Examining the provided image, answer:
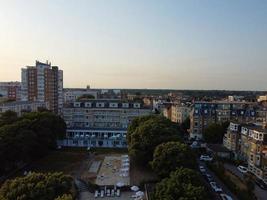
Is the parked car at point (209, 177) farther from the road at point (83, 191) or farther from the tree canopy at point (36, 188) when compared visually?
the tree canopy at point (36, 188)

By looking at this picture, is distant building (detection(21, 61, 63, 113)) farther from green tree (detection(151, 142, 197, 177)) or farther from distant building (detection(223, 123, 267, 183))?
green tree (detection(151, 142, 197, 177))

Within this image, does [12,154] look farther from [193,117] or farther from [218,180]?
[193,117]

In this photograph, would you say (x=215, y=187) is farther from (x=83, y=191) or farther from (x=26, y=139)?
(x=26, y=139)

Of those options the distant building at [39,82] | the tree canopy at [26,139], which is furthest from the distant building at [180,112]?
the tree canopy at [26,139]

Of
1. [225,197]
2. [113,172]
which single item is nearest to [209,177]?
[225,197]

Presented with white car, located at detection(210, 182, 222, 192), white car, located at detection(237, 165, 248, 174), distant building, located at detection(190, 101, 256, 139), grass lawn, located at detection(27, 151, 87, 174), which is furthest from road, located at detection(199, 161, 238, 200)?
distant building, located at detection(190, 101, 256, 139)

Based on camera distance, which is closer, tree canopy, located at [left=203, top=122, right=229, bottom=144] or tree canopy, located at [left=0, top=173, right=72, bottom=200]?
tree canopy, located at [left=0, top=173, right=72, bottom=200]
